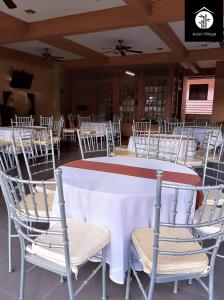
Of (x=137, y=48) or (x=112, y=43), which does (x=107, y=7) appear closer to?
(x=112, y=43)

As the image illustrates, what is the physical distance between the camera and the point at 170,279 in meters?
1.29

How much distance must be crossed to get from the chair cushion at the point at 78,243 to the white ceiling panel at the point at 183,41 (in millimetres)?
4962

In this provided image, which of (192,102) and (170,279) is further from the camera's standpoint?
(192,102)

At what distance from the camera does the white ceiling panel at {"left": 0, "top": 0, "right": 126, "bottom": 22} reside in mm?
4326

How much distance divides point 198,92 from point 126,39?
7845mm

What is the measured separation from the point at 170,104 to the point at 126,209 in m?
8.45

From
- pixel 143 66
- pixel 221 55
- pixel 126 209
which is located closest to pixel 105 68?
pixel 143 66

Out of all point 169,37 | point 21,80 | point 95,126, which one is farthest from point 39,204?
point 21,80

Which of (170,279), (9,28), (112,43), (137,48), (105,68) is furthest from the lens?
(105,68)

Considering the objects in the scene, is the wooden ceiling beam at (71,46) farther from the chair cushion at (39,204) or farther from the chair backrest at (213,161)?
the chair cushion at (39,204)

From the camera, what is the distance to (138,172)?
1.93 metres

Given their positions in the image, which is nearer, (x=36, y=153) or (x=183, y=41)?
(x=36, y=153)

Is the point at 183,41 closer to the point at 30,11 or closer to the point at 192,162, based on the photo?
the point at 30,11

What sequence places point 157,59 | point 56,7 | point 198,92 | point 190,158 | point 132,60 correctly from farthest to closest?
1. point 198,92
2. point 132,60
3. point 157,59
4. point 56,7
5. point 190,158
